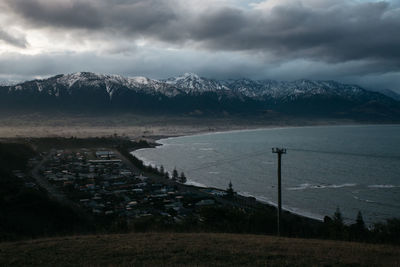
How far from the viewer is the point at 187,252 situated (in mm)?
9195

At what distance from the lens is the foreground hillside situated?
8.39 metres

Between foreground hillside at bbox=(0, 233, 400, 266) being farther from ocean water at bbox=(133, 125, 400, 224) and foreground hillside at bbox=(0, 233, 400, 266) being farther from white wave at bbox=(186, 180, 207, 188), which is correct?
white wave at bbox=(186, 180, 207, 188)

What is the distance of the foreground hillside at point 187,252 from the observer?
27.5 ft

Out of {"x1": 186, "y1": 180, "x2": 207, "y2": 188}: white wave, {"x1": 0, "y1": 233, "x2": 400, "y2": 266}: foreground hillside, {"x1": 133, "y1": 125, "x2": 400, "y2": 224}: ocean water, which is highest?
{"x1": 0, "y1": 233, "x2": 400, "y2": 266}: foreground hillside

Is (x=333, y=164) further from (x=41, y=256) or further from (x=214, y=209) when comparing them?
(x=41, y=256)

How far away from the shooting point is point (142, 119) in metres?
186

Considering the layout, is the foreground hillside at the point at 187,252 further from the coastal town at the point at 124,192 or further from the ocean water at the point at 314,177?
the ocean water at the point at 314,177

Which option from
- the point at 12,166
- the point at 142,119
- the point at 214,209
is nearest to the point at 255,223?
the point at 214,209

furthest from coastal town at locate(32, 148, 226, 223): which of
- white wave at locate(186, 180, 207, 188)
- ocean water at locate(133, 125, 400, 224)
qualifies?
ocean water at locate(133, 125, 400, 224)

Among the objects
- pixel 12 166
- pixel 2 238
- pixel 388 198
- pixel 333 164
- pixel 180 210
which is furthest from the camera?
pixel 333 164

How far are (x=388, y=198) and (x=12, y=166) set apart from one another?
148 feet

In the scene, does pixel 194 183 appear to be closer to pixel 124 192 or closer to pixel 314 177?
pixel 124 192

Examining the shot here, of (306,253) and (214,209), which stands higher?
(306,253)

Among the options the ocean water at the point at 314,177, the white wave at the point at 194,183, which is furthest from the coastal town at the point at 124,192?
the ocean water at the point at 314,177
